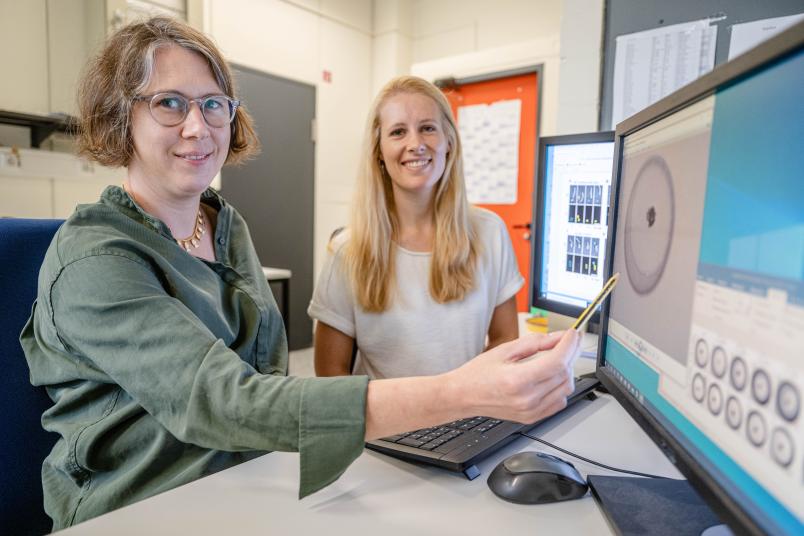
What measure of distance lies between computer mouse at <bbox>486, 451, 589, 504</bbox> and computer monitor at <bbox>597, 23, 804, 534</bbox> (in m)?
0.12

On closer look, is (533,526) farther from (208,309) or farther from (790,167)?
(208,309)

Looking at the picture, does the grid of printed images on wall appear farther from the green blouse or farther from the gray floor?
the gray floor

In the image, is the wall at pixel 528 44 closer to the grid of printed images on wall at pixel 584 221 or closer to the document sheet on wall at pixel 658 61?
the document sheet on wall at pixel 658 61

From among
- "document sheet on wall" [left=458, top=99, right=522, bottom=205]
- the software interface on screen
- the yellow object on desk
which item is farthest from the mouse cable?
"document sheet on wall" [left=458, top=99, right=522, bottom=205]

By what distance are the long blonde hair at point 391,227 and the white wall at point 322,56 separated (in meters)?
2.62

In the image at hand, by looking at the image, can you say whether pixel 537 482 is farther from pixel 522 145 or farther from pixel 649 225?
pixel 522 145

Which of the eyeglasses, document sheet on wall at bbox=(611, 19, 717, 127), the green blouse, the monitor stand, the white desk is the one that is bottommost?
the white desk

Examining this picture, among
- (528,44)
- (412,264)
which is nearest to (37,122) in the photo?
(412,264)

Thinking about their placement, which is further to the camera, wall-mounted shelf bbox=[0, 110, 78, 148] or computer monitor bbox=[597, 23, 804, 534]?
wall-mounted shelf bbox=[0, 110, 78, 148]

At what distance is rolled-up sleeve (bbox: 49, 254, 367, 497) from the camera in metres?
0.61

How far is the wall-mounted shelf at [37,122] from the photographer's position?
2336 mm

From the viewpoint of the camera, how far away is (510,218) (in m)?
3.80

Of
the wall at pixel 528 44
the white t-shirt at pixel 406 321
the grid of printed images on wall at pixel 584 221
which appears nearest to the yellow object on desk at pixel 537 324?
the white t-shirt at pixel 406 321

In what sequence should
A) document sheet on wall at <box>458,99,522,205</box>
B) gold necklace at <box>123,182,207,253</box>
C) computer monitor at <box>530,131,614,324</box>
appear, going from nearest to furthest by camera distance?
gold necklace at <box>123,182,207,253</box>, computer monitor at <box>530,131,614,324</box>, document sheet on wall at <box>458,99,522,205</box>
